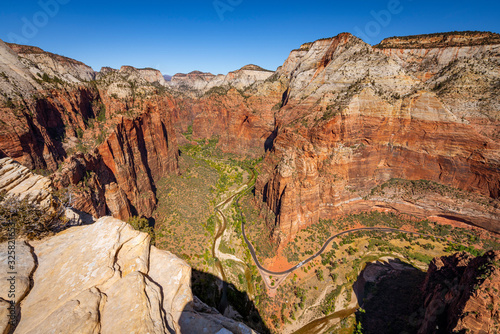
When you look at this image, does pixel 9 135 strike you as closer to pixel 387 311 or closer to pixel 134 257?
pixel 134 257

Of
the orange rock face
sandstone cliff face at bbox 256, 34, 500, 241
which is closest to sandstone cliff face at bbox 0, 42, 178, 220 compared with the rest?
the orange rock face

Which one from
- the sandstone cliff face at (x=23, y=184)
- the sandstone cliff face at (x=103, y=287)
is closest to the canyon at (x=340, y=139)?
the sandstone cliff face at (x=23, y=184)

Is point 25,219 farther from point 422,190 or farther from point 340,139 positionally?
point 422,190

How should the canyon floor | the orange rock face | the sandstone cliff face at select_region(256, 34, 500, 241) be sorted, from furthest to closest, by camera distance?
the sandstone cliff face at select_region(256, 34, 500, 241) → the canyon floor → the orange rock face

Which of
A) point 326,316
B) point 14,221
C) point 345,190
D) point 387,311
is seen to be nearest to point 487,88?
point 345,190

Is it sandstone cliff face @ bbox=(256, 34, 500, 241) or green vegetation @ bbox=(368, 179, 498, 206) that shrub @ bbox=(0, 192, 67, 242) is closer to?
sandstone cliff face @ bbox=(256, 34, 500, 241)

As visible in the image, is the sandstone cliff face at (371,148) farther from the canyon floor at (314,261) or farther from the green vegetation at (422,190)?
the canyon floor at (314,261)
